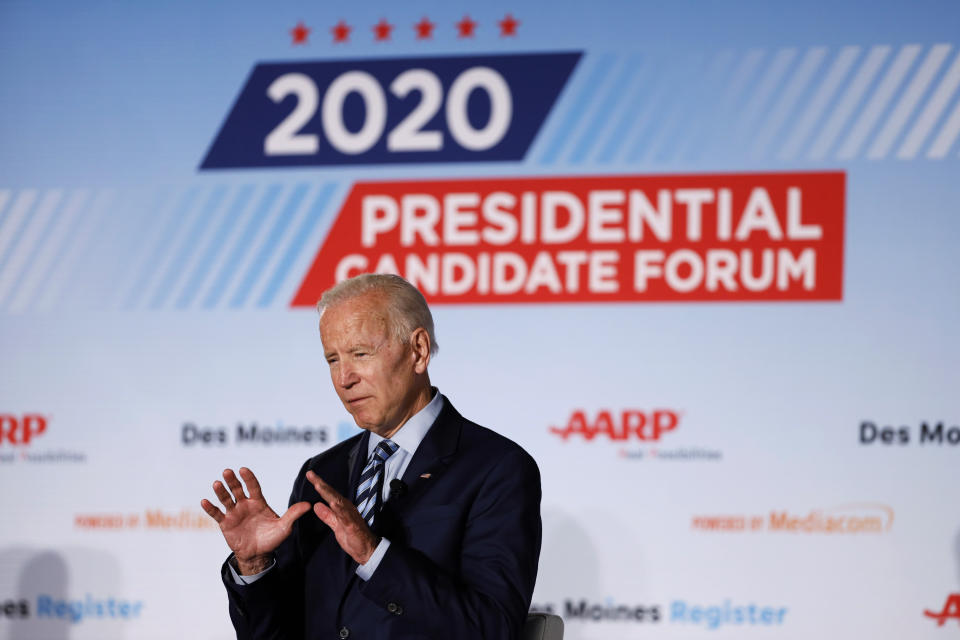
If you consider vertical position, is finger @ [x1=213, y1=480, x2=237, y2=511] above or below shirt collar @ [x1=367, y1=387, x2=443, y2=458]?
below

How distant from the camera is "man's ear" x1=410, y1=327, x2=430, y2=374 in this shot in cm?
220

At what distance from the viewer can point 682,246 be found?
4344 millimetres

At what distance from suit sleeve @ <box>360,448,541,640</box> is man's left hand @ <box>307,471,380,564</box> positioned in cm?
4

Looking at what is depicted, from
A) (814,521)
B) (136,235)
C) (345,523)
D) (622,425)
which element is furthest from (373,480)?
(136,235)

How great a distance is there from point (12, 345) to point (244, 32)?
1757 mm

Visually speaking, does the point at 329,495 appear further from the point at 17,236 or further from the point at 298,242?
the point at 17,236

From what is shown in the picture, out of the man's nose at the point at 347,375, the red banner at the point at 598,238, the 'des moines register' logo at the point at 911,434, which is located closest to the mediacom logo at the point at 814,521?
the 'des moines register' logo at the point at 911,434

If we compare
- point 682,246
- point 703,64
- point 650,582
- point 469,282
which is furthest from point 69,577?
point 703,64

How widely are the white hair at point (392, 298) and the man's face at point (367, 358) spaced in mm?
13

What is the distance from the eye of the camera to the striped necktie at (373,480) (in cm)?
214

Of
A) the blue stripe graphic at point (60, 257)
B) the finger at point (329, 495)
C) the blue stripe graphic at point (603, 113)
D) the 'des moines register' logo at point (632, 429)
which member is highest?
the blue stripe graphic at point (603, 113)

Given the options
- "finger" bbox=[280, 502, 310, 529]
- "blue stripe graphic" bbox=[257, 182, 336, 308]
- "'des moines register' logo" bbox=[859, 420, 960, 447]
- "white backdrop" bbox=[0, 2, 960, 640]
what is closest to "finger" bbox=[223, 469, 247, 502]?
"finger" bbox=[280, 502, 310, 529]

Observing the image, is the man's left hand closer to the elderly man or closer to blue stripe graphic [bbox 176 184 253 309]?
the elderly man

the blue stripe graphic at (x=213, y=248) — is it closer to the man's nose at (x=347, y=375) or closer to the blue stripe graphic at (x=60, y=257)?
the blue stripe graphic at (x=60, y=257)
